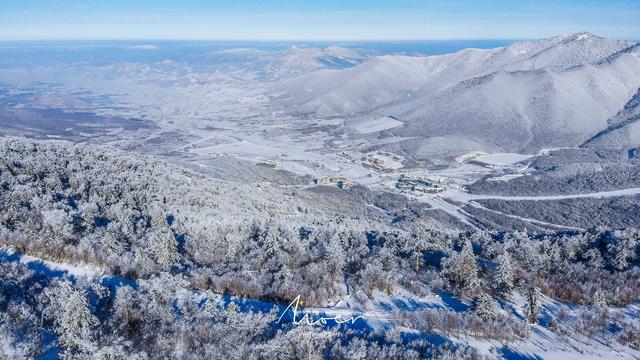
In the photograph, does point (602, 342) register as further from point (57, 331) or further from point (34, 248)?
point (34, 248)

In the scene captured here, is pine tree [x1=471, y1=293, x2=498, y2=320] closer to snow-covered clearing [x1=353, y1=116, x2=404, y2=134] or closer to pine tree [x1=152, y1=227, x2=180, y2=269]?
pine tree [x1=152, y1=227, x2=180, y2=269]

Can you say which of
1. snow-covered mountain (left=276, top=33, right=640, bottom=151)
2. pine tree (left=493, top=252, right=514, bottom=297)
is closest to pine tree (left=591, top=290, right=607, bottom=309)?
pine tree (left=493, top=252, right=514, bottom=297)

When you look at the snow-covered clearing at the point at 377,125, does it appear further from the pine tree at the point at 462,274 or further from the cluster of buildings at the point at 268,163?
the pine tree at the point at 462,274

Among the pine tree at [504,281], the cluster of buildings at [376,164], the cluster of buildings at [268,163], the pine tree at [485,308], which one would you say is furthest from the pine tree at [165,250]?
the cluster of buildings at [376,164]

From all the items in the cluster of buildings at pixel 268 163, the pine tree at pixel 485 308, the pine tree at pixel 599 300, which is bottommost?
the cluster of buildings at pixel 268 163


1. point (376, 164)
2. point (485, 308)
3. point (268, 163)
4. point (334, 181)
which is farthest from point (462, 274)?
point (268, 163)

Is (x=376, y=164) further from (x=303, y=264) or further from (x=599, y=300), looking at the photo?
(x=599, y=300)

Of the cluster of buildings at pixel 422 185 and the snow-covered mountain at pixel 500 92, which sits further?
the snow-covered mountain at pixel 500 92
